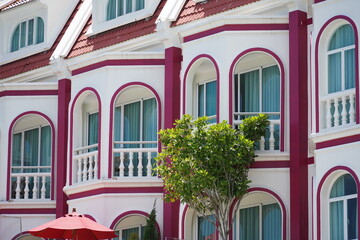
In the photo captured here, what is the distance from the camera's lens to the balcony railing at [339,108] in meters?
33.8

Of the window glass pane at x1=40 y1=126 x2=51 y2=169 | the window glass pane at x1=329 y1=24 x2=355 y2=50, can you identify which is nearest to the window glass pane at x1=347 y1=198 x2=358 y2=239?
the window glass pane at x1=329 y1=24 x2=355 y2=50

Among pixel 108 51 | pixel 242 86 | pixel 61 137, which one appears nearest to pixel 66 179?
pixel 61 137

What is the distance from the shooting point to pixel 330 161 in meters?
34.0

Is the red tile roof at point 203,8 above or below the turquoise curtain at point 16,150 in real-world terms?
above

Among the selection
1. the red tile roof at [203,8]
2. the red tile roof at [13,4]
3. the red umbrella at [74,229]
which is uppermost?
the red tile roof at [13,4]

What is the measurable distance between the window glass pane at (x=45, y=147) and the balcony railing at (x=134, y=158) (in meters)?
4.02

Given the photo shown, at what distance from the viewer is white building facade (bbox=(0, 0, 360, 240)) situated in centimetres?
3459

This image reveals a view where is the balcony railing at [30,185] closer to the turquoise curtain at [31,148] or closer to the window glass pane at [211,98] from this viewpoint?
the turquoise curtain at [31,148]

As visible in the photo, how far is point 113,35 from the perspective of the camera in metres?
42.0

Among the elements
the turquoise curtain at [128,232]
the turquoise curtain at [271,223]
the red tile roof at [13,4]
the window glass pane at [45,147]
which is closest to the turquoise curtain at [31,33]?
the red tile roof at [13,4]

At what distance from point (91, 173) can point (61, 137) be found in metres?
2.72

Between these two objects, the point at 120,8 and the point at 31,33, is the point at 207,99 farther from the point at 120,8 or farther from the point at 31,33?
the point at 31,33

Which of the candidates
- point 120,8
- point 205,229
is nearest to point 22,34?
point 120,8

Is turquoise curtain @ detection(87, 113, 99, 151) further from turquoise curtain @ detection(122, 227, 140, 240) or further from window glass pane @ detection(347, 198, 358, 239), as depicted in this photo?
window glass pane @ detection(347, 198, 358, 239)
